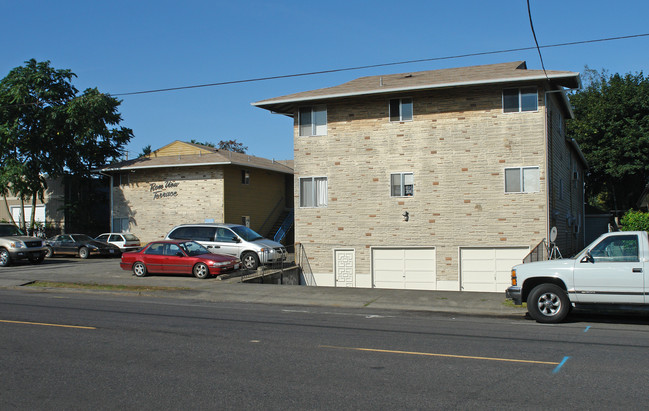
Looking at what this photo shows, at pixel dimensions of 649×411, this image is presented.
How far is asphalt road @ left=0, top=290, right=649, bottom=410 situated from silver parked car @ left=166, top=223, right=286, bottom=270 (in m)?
10.0

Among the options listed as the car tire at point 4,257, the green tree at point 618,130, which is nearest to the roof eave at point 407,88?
the car tire at point 4,257

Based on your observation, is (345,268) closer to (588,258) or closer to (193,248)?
(193,248)

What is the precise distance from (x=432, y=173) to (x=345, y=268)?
18.4 ft

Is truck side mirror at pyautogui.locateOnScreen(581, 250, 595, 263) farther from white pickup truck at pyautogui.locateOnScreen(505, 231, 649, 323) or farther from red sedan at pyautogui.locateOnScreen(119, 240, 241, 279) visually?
red sedan at pyautogui.locateOnScreen(119, 240, 241, 279)

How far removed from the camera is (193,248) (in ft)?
71.7

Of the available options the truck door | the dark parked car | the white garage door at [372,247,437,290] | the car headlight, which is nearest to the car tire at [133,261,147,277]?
the car headlight

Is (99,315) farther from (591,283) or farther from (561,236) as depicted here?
(561,236)

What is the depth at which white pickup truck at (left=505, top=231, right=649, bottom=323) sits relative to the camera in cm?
1150

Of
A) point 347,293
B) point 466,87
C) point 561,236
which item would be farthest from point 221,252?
point 561,236

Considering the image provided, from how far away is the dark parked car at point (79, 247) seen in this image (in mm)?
32406

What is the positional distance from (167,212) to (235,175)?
15.7 feet

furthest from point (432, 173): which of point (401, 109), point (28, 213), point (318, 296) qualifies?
Result: point (28, 213)

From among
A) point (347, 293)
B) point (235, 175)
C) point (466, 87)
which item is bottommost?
point (347, 293)

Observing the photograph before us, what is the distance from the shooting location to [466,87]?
74.8 feet
